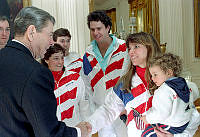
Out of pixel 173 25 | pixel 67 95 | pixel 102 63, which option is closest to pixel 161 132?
pixel 67 95

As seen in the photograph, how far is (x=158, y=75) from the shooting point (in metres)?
1.79

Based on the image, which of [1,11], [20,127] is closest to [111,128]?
[20,127]

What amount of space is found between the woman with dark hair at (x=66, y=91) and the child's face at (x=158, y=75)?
3.18ft

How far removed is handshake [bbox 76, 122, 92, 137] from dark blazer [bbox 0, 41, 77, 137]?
43 centimetres

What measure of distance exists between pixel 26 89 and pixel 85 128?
0.73 m

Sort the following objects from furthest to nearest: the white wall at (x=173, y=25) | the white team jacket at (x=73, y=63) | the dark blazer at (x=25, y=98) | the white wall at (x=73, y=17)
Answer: the white wall at (x=173, y=25) → the white wall at (x=73, y=17) → the white team jacket at (x=73, y=63) → the dark blazer at (x=25, y=98)

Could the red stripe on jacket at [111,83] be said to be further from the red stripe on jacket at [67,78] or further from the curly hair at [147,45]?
the curly hair at [147,45]

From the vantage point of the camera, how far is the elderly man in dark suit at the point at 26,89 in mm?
1196

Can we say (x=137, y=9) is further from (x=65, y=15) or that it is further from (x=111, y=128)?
(x=111, y=128)

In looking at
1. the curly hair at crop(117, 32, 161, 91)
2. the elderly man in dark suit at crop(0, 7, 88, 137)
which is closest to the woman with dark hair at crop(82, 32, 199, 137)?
the curly hair at crop(117, 32, 161, 91)

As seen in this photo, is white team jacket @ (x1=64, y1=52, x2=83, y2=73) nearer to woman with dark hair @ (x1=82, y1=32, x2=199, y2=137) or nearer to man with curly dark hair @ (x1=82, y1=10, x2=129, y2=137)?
man with curly dark hair @ (x1=82, y1=10, x2=129, y2=137)

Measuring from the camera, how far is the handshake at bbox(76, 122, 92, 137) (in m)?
1.70

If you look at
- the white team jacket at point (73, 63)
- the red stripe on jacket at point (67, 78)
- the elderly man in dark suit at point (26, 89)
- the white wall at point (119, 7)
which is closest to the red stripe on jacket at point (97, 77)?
the red stripe on jacket at point (67, 78)

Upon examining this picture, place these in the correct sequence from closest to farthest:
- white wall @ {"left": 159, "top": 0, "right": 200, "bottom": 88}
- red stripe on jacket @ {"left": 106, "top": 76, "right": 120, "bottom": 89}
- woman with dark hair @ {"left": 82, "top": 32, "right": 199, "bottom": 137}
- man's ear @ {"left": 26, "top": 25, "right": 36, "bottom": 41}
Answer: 1. man's ear @ {"left": 26, "top": 25, "right": 36, "bottom": 41}
2. woman with dark hair @ {"left": 82, "top": 32, "right": 199, "bottom": 137}
3. red stripe on jacket @ {"left": 106, "top": 76, "right": 120, "bottom": 89}
4. white wall @ {"left": 159, "top": 0, "right": 200, "bottom": 88}
